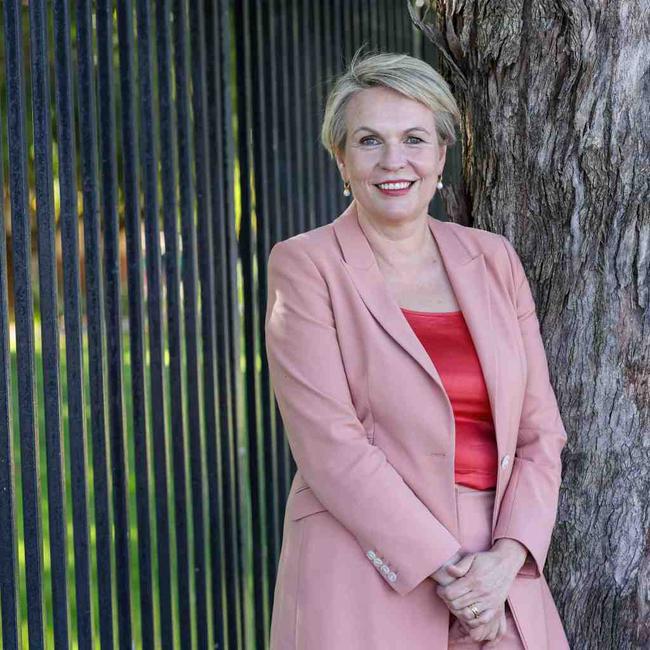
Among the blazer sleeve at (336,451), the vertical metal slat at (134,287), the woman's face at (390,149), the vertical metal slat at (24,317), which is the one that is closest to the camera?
the blazer sleeve at (336,451)

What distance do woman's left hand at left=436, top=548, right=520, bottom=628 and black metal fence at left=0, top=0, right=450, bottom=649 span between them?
1.12 metres

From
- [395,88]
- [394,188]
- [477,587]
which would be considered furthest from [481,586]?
[395,88]

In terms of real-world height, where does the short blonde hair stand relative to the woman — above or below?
above

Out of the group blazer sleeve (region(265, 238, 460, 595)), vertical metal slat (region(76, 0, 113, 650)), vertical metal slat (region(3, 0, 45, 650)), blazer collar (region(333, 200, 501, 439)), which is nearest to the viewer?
blazer sleeve (region(265, 238, 460, 595))

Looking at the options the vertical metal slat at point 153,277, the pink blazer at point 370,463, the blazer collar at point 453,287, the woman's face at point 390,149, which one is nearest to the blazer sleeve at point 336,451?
the pink blazer at point 370,463

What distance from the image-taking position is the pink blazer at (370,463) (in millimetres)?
2578

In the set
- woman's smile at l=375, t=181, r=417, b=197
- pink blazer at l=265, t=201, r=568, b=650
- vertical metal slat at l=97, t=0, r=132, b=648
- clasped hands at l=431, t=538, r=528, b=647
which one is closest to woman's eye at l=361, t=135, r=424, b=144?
woman's smile at l=375, t=181, r=417, b=197

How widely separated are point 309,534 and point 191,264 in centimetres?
115

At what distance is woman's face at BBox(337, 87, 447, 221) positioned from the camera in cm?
279

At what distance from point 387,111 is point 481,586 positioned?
117 cm

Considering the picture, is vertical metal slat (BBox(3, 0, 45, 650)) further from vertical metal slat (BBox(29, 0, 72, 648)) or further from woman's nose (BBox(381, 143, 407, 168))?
woman's nose (BBox(381, 143, 407, 168))

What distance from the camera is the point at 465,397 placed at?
2725 millimetres

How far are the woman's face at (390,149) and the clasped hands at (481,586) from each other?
2.83 ft

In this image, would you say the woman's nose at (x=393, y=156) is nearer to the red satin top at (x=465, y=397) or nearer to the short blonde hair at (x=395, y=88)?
the short blonde hair at (x=395, y=88)
